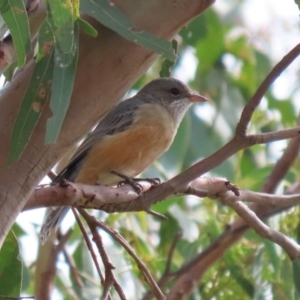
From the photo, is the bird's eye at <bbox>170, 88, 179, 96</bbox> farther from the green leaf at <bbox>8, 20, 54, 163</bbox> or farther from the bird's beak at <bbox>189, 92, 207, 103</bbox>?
the green leaf at <bbox>8, 20, 54, 163</bbox>

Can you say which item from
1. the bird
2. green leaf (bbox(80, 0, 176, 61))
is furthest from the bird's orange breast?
green leaf (bbox(80, 0, 176, 61))

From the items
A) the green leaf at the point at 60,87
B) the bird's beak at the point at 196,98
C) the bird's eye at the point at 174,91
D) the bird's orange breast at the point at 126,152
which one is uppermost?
the bird's eye at the point at 174,91

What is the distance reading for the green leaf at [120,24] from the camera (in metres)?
2.28

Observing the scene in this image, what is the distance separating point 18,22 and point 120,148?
167 cm

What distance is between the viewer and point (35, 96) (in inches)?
89.8

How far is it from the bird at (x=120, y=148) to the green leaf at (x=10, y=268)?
3.06ft

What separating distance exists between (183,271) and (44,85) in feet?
5.69

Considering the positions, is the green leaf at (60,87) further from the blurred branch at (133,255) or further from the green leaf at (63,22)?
the blurred branch at (133,255)

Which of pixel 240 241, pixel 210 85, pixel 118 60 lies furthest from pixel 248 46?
pixel 118 60

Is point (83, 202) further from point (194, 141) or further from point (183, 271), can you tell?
point (194, 141)

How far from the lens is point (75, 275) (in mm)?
4223

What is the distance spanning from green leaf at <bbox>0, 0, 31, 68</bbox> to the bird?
1413 millimetres

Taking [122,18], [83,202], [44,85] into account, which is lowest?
[83,202]

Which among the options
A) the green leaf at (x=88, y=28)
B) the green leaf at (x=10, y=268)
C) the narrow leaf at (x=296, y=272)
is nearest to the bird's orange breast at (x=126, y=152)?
the narrow leaf at (x=296, y=272)
